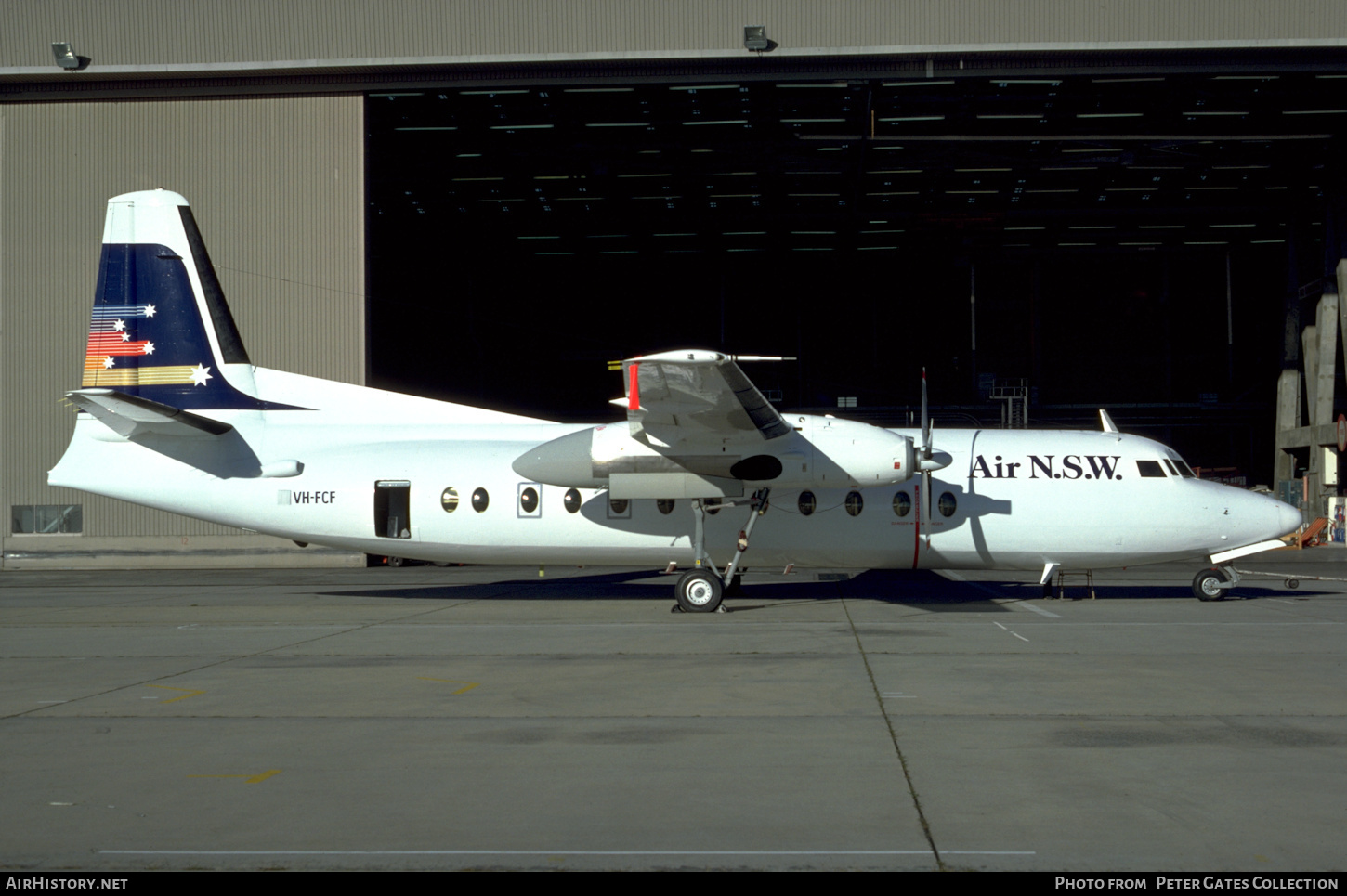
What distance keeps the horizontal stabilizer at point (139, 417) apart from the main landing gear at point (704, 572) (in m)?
7.67

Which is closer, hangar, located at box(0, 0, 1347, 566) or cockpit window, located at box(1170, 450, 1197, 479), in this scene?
cockpit window, located at box(1170, 450, 1197, 479)

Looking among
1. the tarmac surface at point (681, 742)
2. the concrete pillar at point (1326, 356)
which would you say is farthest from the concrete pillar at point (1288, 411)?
the tarmac surface at point (681, 742)

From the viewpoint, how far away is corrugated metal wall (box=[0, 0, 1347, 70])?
2670cm

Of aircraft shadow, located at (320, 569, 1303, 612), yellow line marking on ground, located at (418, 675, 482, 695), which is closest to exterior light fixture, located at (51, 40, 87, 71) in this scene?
aircraft shadow, located at (320, 569, 1303, 612)

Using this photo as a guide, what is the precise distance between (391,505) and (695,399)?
5.79 metres

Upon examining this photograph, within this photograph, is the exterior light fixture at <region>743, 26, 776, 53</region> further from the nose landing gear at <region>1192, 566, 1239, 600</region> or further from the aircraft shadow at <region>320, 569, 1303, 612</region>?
the nose landing gear at <region>1192, 566, 1239, 600</region>

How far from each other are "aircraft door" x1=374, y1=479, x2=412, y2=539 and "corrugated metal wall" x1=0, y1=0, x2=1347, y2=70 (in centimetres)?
1554

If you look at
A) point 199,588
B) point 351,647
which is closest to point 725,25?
point 199,588

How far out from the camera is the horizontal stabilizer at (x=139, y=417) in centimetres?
1548

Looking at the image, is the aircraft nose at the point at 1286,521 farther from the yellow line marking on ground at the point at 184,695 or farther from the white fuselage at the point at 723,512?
the yellow line marking on ground at the point at 184,695

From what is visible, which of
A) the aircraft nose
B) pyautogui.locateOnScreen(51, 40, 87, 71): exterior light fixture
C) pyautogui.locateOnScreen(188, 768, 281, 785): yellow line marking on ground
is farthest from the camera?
pyautogui.locateOnScreen(51, 40, 87, 71): exterior light fixture

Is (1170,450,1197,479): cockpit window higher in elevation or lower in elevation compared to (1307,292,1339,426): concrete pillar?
lower

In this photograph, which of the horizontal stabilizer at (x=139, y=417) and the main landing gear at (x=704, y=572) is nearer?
the horizontal stabilizer at (x=139, y=417)
